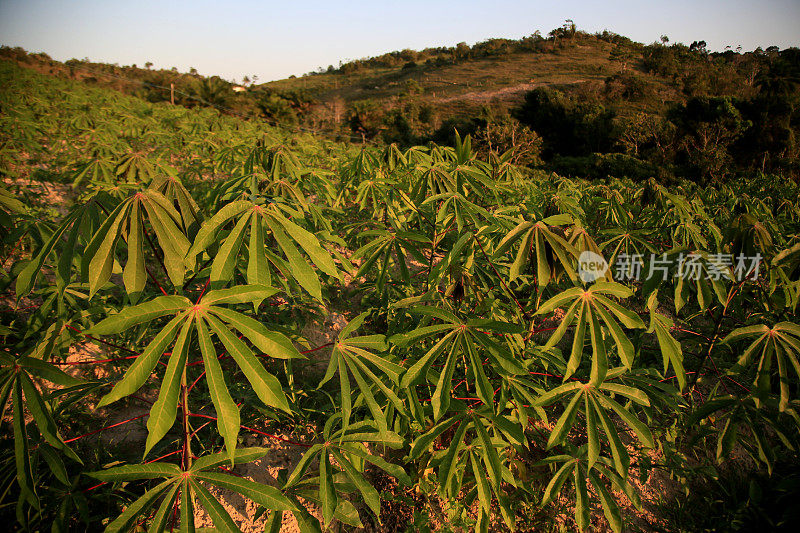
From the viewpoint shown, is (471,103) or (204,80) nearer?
(204,80)

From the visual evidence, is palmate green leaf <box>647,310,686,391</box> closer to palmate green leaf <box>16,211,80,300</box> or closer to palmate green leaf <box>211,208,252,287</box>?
palmate green leaf <box>211,208,252,287</box>

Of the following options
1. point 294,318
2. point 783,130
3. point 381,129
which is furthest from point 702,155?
point 294,318

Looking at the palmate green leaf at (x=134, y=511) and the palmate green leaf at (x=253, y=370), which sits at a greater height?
the palmate green leaf at (x=253, y=370)

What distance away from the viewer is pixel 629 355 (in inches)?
43.7

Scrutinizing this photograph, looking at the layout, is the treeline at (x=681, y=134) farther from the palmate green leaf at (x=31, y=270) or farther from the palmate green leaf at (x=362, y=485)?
the palmate green leaf at (x=31, y=270)

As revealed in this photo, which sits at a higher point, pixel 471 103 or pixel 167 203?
pixel 471 103

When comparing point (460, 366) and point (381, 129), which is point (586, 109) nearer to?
point (381, 129)

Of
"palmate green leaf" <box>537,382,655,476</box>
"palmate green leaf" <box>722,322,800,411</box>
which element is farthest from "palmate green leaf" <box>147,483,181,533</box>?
"palmate green leaf" <box>722,322,800,411</box>

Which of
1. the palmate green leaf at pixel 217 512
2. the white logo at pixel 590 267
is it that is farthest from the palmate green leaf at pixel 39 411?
the white logo at pixel 590 267

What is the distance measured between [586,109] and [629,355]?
22919mm

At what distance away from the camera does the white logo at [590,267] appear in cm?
127

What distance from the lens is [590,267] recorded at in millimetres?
1292

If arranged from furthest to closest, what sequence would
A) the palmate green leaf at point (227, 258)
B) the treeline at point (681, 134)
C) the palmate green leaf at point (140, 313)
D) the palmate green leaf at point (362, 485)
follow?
1. the treeline at point (681, 134)
2. the palmate green leaf at point (362, 485)
3. the palmate green leaf at point (227, 258)
4. the palmate green leaf at point (140, 313)

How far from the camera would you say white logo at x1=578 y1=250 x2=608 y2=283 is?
4.17 ft
